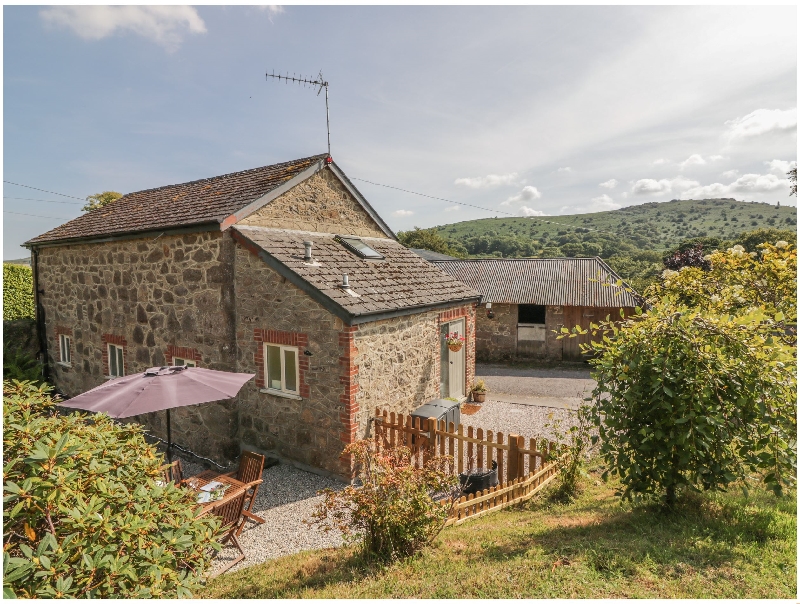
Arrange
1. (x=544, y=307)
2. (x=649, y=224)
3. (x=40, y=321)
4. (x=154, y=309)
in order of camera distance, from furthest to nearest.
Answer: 1. (x=649, y=224)
2. (x=544, y=307)
3. (x=40, y=321)
4. (x=154, y=309)

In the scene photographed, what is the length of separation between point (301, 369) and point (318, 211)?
499 centimetres

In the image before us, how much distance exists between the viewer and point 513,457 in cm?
734

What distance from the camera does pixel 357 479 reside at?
8188mm

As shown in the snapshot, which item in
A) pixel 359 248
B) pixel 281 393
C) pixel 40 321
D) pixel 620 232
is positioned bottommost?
pixel 281 393

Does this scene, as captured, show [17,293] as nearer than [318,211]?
No

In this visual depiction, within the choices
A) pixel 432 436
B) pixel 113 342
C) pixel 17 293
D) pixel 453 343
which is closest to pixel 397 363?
pixel 432 436

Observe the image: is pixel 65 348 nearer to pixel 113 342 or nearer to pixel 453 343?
pixel 113 342

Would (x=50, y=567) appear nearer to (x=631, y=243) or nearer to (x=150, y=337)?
(x=150, y=337)

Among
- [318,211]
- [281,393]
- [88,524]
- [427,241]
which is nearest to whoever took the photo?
[88,524]

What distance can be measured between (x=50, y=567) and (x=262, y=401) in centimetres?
637

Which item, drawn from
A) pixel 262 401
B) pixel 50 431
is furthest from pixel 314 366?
pixel 50 431

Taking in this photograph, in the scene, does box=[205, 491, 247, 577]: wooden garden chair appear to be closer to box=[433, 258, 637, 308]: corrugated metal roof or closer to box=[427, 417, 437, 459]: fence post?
box=[427, 417, 437, 459]: fence post

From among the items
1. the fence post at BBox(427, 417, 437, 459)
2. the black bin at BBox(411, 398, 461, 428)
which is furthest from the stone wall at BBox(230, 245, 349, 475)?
the black bin at BBox(411, 398, 461, 428)

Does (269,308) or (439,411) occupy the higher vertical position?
(269,308)
